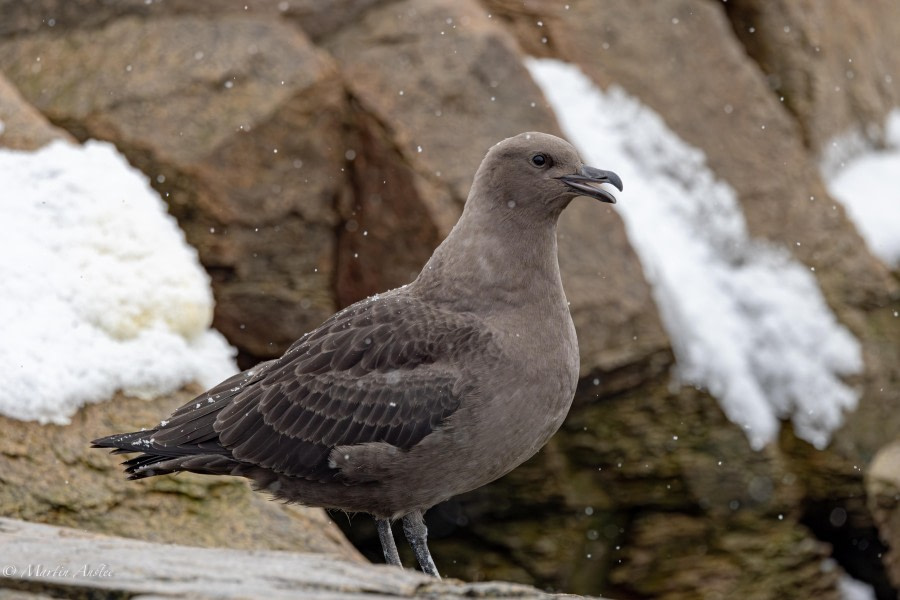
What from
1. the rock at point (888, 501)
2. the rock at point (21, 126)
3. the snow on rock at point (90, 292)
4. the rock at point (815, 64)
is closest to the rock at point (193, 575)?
the snow on rock at point (90, 292)

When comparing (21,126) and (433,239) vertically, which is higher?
(433,239)

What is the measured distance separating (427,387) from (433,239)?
2.54 metres

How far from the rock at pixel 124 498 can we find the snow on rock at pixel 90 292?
0.37 ft

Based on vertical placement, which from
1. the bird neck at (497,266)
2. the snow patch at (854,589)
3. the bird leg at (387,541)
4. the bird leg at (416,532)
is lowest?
the snow patch at (854,589)

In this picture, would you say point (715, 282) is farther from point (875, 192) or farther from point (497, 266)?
point (497, 266)

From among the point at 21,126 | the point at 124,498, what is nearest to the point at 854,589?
the point at 124,498

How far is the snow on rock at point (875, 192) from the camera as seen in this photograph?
9.09 meters

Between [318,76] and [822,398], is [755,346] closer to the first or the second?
[822,398]

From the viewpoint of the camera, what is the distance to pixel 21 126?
6.82 metres

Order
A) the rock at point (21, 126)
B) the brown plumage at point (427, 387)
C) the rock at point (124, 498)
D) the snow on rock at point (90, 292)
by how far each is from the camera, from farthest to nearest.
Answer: the rock at point (21, 126)
the snow on rock at point (90, 292)
the rock at point (124, 498)
the brown plumage at point (427, 387)

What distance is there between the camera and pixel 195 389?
6168mm

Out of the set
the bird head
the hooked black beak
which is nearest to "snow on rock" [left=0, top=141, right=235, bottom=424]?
the bird head

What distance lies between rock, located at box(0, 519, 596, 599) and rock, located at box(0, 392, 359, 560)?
1378 mm

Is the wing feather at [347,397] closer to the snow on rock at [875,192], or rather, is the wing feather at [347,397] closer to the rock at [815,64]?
the snow on rock at [875,192]
